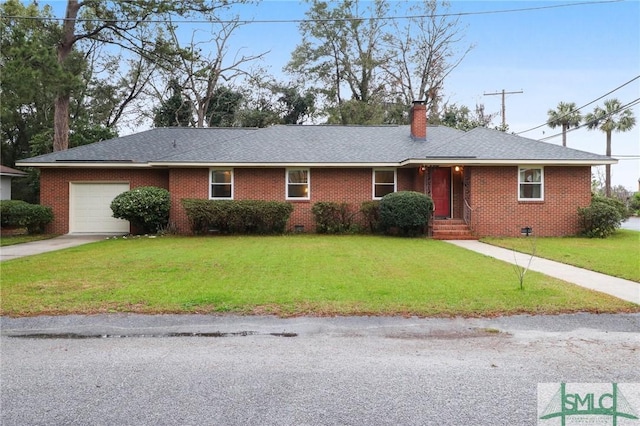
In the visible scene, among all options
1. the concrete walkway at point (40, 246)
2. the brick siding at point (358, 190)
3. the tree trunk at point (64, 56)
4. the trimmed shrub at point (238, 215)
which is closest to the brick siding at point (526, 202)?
the brick siding at point (358, 190)

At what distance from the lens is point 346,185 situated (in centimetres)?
1675

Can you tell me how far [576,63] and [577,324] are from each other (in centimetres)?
2231

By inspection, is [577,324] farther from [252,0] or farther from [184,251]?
[252,0]

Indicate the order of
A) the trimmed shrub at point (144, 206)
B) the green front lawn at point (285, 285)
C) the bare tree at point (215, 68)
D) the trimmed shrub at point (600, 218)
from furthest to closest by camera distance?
the bare tree at point (215, 68), the trimmed shrub at point (144, 206), the trimmed shrub at point (600, 218), the green front lawn at point (285, 285)

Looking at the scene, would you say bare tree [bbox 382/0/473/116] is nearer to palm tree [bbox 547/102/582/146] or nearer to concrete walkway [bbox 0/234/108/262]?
palm tree [bbox 547/102/582/146]

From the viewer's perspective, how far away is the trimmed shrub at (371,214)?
15.9 meters

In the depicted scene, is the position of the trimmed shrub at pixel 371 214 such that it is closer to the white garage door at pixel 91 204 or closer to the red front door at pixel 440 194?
the red front door at pixel 440 194

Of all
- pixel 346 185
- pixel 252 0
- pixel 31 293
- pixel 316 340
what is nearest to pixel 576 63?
pixel 346 185

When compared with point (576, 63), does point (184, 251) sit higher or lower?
lower

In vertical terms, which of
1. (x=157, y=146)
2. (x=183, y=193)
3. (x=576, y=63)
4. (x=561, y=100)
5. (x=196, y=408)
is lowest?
(x=196, y=408)

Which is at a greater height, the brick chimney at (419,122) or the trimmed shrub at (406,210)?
the brick chimney at (419,122)

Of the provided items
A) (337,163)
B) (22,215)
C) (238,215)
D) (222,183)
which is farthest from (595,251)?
(22,215)

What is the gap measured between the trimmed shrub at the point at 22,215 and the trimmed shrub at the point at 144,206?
3096 millimetres

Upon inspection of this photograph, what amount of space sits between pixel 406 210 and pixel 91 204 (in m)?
12.8
